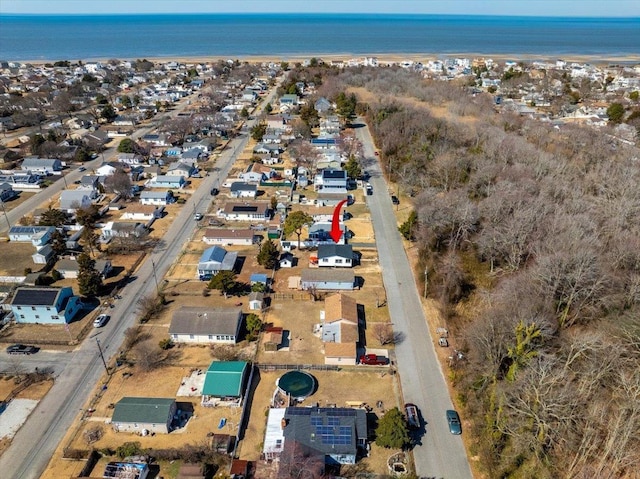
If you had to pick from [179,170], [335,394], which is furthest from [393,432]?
[179,170]

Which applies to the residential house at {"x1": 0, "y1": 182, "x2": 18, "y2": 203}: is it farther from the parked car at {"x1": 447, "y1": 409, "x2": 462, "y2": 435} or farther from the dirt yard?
the parked car at {"x1": 447, "y1": 409, "x2": 462, "y2": 435}

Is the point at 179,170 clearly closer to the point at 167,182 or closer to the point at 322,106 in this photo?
the point at 167,182

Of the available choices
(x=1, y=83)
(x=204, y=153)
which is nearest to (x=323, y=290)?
(x=204, y=153)

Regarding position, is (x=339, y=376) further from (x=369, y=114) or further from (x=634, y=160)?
(x=369, y=114)

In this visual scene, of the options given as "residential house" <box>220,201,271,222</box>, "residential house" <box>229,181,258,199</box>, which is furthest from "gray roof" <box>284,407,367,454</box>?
"residential house" <box>229,181,258,199</box>

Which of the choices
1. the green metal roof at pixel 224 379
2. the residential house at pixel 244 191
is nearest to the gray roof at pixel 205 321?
the green metal roof at pixel 224 379

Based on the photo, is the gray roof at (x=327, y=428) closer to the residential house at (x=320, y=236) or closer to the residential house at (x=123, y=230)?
the residential house at (x=320, y=236)
